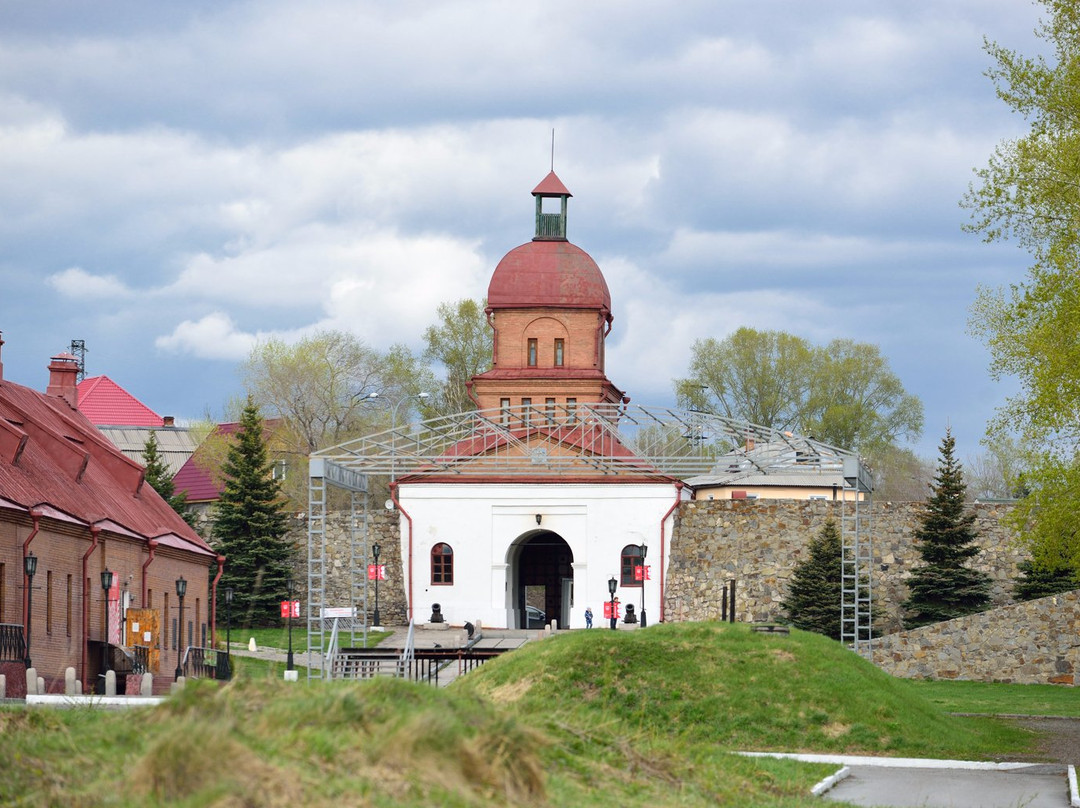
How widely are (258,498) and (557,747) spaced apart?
1533 inches

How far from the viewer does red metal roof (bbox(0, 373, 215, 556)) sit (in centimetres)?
2805

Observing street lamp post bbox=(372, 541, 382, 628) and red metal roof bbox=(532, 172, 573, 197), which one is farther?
red metal roof bbox=(532, 172, 573, 197)

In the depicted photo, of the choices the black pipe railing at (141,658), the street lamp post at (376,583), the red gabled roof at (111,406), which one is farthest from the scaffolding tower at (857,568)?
the red gabled roof at (111,406)

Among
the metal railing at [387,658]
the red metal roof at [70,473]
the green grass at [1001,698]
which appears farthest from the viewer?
the metal railing at [387,658]

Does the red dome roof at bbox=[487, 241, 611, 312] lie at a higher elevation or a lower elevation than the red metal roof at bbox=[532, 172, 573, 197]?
lower

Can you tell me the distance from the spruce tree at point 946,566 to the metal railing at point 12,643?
2548cm

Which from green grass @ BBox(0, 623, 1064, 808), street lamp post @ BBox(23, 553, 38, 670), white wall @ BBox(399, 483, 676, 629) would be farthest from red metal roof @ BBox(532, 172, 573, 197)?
green grass @ BBox(0, 623, 1064, 808)

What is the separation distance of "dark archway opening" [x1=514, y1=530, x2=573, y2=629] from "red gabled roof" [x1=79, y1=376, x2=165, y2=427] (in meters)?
41.4

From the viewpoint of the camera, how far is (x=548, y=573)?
5388 cm

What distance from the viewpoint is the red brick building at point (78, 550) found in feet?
85.6

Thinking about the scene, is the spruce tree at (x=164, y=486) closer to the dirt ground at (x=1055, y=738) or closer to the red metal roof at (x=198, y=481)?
the red metal roof at (x=198, y=481)

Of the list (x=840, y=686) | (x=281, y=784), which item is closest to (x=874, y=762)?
(x=840, y=686)

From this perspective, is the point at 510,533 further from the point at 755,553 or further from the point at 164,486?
the point at 164,486

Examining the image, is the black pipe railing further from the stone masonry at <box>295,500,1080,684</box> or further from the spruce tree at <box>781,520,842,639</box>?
the stone masonry at <box>295,500,1080,684</box>
